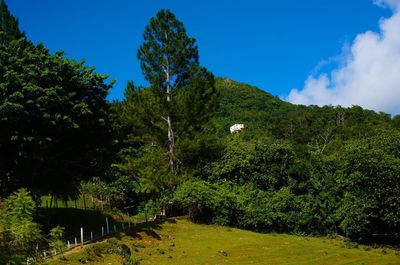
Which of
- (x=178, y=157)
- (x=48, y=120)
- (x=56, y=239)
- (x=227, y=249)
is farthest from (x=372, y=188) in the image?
(x=56, y=239)

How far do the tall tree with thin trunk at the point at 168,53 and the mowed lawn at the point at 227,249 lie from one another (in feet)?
44.4

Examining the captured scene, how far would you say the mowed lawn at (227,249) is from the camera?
1144 inches

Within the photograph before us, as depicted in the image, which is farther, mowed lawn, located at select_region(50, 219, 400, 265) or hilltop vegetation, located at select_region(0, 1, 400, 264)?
hilltop vegetation, located at select_region(0, 1, 400, 264)

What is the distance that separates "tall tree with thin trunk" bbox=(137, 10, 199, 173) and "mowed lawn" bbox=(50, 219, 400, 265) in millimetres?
13534

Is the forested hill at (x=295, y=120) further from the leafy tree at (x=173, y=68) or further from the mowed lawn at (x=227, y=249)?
the mowed lawn at (x=227, y=249)

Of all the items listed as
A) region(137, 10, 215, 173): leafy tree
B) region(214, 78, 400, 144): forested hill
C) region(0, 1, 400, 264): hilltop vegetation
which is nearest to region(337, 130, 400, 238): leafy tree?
region(0, 1, 400, 264): hilltop vegetation

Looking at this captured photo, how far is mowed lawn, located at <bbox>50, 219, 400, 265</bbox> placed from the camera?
95.3 ft

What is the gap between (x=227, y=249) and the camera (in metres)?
31.6

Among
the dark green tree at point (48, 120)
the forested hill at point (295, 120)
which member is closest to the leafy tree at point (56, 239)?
the dark green tree at point (48, 120)

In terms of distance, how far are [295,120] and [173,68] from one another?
5394 centimetres

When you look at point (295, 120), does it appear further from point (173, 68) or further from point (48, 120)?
point (48, 120)

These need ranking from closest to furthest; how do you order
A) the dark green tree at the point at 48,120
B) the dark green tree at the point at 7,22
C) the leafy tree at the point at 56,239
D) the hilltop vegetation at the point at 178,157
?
the leafy tree at the point at 56,239, the dark green tree at the point at 48,120, the hilltop vegetation at the point at 178,157, the dark green tree at the point at 7,22

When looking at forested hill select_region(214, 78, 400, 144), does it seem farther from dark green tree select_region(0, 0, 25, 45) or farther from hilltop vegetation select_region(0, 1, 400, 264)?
dark green tree select_region(0, 0, 25, 45)

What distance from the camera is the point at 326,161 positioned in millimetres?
45875
